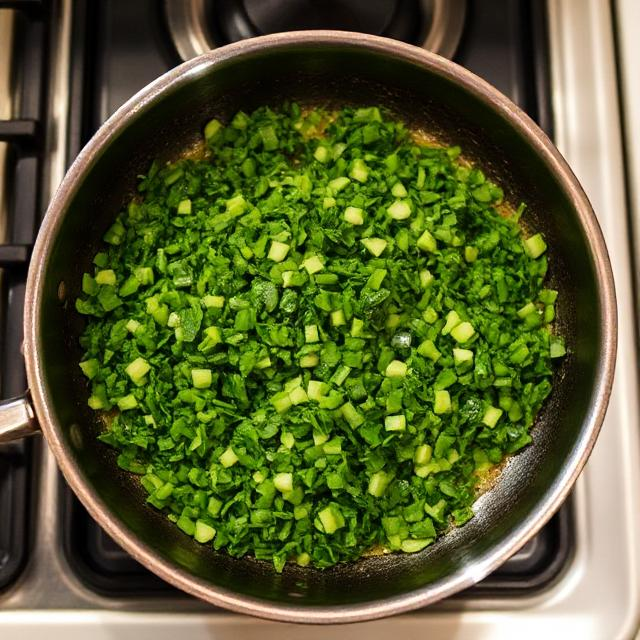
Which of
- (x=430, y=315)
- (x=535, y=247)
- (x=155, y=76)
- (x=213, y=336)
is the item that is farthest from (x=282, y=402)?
(x=155, y=76)

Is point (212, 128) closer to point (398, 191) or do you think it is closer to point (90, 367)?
point (398, 191)

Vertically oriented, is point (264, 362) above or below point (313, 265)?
below

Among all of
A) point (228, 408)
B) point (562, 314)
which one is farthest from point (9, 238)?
point (562, 314)

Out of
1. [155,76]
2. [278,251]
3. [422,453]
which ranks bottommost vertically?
[422,453]

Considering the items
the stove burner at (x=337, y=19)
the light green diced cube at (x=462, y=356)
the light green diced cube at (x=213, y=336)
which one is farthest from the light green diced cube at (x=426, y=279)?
the stove burner at (x=337, y=19)

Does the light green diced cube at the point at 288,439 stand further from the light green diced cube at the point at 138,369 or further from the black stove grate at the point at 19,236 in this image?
the black stove grate at the point at 19,236

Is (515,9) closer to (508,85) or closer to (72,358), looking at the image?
(508,85)
